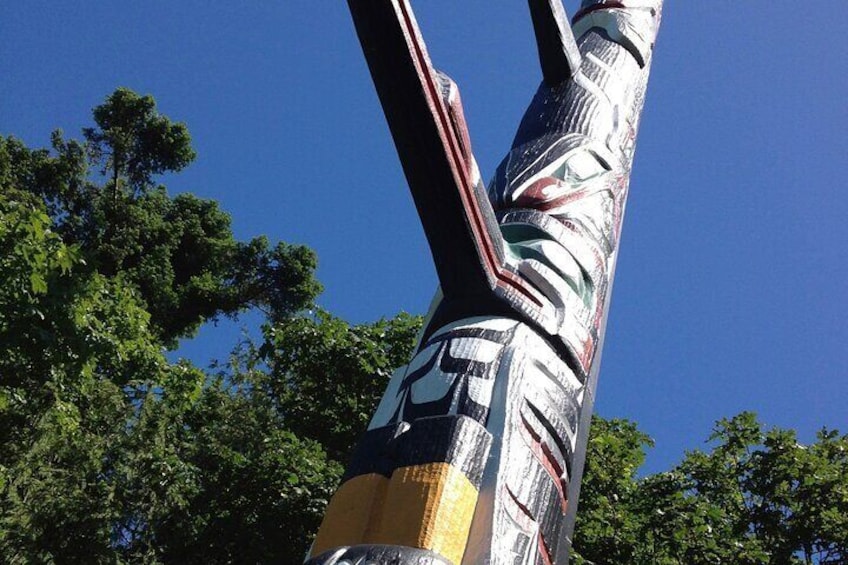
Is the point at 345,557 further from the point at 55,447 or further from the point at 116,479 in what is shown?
the point at 55,447

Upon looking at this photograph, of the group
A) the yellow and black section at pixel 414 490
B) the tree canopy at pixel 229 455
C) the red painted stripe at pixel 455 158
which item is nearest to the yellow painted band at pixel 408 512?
the yellow and black section at pixel 414 490

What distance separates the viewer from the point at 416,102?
2461mm

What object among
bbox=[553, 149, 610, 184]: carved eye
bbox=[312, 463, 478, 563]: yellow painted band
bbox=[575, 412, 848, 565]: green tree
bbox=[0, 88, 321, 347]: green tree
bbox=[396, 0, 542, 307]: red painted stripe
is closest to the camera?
bbox=[312, 463, 478, 563]: yellow painted band

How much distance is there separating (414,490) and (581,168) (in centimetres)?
210

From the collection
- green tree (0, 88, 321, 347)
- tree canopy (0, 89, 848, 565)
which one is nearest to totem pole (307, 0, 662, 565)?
tree canopy (0, 89, 848, 565)

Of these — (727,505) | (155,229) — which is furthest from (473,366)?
(155,229)

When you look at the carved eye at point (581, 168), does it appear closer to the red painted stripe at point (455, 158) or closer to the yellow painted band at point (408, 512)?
the red painted stripe at point (455, 158)

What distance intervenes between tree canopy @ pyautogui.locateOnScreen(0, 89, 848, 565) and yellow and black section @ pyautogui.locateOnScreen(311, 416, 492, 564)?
14.3 feet

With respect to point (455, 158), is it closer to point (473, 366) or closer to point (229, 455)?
point (473, 366)

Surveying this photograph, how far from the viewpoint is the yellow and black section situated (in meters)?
2.06

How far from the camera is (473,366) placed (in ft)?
8.37

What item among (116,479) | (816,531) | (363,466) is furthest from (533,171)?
(116,479)

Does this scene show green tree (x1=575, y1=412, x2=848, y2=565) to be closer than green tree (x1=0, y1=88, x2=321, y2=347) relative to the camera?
Yes

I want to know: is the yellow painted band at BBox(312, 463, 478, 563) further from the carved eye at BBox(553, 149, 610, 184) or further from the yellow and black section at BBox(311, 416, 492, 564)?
the carved eye at BBox(553, 149, 610, 184)
